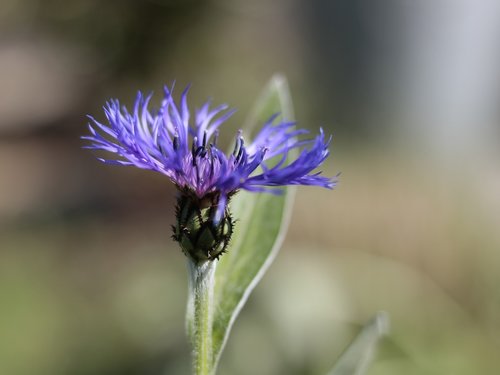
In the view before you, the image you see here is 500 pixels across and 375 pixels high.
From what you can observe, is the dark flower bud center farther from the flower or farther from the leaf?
the leaf

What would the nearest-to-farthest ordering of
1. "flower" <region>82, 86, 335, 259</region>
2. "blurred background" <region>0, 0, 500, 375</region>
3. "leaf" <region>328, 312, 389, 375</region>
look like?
"flower" <region>82, 86, 335, 259</region> < "leaf" <region>328, 312, 389, 375</region> < "blurred background" <region>0, 0, 500, 375</region>

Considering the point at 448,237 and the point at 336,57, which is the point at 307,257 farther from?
the point at 336,57

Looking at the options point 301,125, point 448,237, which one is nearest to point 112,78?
point 301,125

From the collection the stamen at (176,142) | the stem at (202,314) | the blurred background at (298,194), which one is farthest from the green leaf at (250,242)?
the blurred background at (298,194)

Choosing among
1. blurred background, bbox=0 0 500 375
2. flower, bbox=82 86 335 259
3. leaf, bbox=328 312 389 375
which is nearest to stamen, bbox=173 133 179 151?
flower, bbox=82 86 335 259

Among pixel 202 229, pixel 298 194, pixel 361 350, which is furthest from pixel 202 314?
pixel 298 194

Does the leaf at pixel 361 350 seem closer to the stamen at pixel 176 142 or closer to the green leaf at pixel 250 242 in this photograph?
the green leaf at pixel 250 242

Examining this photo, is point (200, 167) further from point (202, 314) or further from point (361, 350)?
point (361, 350)
